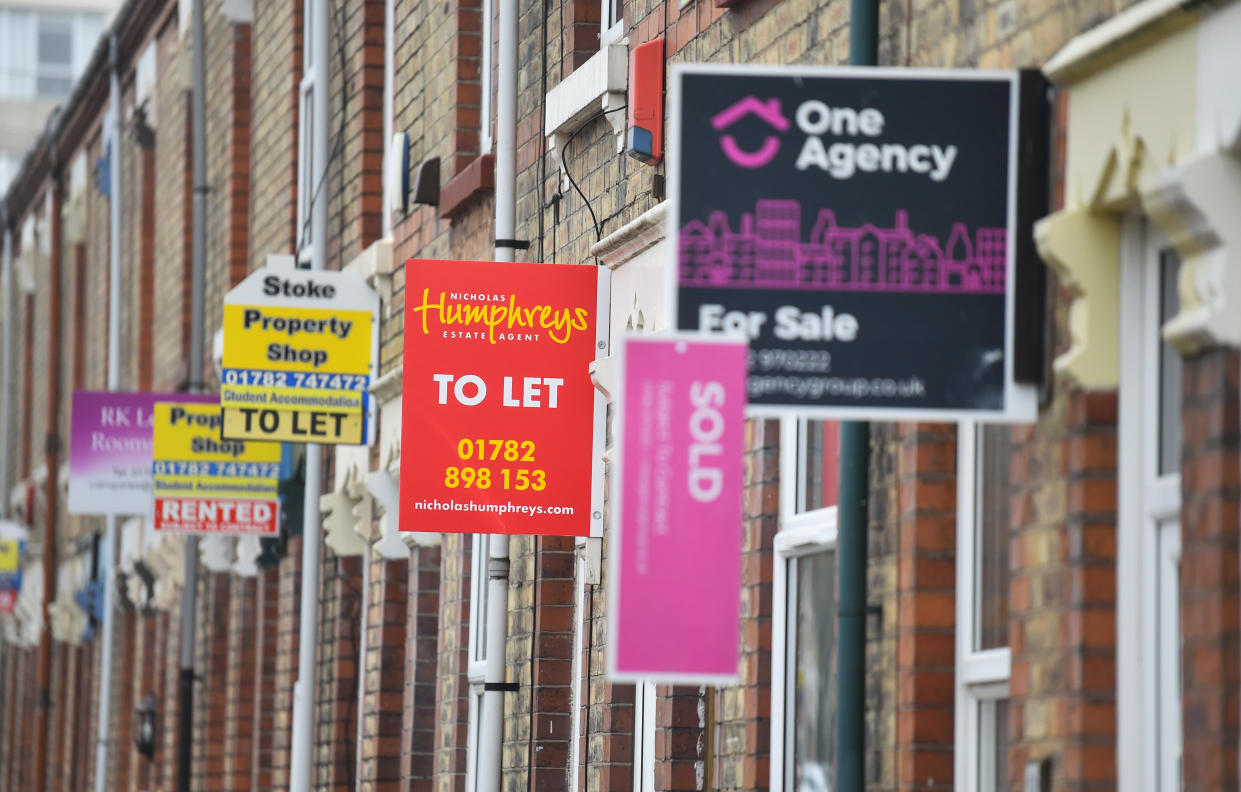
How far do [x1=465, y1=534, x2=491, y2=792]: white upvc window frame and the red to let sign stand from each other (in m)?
2.31

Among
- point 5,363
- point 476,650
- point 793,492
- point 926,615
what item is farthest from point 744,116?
point 5,363

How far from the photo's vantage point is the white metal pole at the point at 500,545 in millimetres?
11141

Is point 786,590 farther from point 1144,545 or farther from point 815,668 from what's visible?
point 1144,545

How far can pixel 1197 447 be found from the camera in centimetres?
571

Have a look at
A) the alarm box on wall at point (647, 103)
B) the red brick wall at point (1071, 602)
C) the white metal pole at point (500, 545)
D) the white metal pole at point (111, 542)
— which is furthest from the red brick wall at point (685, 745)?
the white metal pole at point (111, 542)

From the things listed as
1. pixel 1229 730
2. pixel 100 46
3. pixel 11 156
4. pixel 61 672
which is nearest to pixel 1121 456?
pixel 1229 730

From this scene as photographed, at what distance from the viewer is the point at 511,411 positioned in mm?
10461

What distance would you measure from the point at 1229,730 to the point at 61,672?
29.0m

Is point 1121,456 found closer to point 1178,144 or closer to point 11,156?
point 1178,144

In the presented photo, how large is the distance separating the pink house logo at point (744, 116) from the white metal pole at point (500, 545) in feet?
16.8

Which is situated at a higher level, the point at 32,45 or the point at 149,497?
the point at 32,45

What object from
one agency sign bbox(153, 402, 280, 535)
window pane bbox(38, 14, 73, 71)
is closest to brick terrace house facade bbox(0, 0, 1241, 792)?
one agency sign bbox(153, 402, 280, 535)

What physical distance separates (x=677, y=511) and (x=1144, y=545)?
1.19 meters

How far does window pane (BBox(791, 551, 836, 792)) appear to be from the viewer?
805 cm
